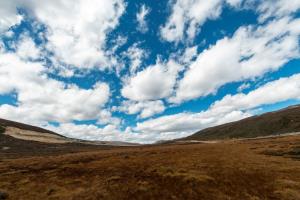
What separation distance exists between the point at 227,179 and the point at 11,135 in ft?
533

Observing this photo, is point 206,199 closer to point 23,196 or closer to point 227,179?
point 227,179

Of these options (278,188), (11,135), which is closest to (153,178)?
(278,188)

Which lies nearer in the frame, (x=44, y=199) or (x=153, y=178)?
(x=44, y=199)

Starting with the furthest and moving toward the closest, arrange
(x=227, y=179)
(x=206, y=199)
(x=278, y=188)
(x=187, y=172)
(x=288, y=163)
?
(x=288, y=163) → (x=187, y=172) → (x=227, y=179) → (x=278, y=188) → (x=206, y=199)

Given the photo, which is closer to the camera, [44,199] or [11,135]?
[44,199]

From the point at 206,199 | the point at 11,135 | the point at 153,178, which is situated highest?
the point at 11,135

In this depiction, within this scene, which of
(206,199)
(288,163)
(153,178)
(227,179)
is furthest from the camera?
(288,163)

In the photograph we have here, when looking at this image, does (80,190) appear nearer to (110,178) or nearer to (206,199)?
(110,178)

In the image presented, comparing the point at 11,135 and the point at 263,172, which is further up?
the point at 11,135

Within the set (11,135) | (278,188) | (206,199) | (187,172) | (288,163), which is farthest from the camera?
(11,135)

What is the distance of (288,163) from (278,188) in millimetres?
13480

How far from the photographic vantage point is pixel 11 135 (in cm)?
14962

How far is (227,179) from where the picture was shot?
24.7m

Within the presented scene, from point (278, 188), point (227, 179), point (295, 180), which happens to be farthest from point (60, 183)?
point (295, 180)
